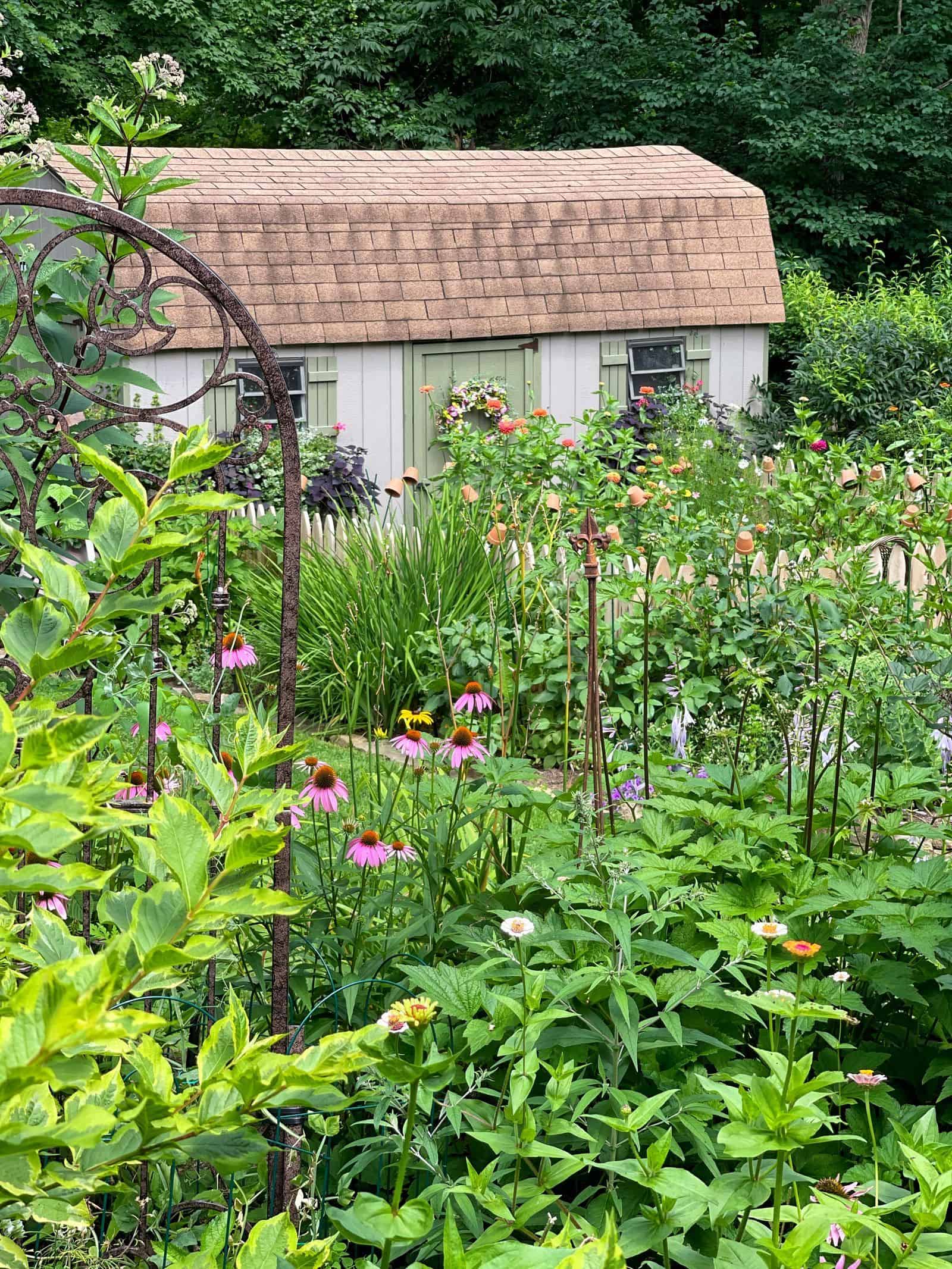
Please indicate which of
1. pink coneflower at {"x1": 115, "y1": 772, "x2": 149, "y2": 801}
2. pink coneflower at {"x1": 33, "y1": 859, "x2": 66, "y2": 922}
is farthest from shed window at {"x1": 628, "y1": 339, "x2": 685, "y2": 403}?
pink coneflower at {"x1": 33, "y1": 859, "x2": 66, "y2": 922}

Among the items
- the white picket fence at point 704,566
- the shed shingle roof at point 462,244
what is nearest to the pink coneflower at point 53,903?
the white picket fence at point 704,566

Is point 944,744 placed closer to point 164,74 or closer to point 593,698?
point 593,698

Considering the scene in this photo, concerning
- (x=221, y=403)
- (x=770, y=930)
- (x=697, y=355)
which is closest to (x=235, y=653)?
(x=770, y=930)

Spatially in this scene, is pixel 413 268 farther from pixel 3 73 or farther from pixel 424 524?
pixel 3 73

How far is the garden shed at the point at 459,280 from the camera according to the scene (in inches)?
424

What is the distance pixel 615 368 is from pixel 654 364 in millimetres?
438

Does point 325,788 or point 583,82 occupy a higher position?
point 583,82

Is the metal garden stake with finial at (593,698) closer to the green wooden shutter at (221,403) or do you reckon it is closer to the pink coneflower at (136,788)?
the pink coneflower at (136,788)

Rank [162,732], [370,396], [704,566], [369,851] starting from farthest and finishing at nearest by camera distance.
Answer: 1. [370,396]
2. [704,566]
3. [162,732]
4. [369,851]

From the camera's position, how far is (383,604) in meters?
6.46

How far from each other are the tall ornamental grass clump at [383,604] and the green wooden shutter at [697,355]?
619 centimetres

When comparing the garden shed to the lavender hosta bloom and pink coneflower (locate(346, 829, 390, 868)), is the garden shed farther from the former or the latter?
pink coneflower (locate(346, 829, 390, 868))

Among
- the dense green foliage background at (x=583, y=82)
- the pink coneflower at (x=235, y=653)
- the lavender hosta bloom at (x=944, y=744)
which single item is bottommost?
the lavender hosta bloom at (x=944, y=744)

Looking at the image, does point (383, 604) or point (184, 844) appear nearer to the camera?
point (184, 844)
